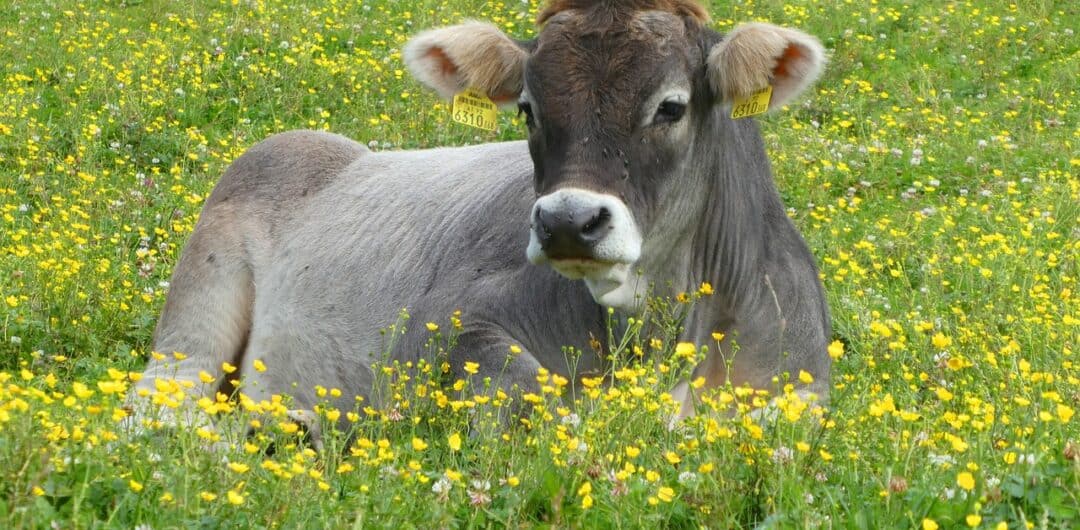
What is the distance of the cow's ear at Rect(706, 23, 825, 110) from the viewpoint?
7.01 m

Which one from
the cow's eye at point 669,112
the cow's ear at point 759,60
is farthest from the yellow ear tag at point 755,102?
the cow's eye at point 669,112

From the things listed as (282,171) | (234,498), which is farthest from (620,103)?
(282,171)

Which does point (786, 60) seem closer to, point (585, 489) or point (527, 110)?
point (527, 110)

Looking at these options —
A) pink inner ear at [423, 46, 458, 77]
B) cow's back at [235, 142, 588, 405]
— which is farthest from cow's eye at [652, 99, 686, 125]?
pink inner ear at [423, 46, 458, 77]

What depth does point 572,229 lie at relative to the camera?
6145 mm

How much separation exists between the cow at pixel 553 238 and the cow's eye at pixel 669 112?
1cm

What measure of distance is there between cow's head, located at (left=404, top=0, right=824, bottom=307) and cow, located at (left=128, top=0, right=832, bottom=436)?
1 centimetres

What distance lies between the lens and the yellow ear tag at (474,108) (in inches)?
303

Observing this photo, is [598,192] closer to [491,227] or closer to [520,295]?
[520,295]

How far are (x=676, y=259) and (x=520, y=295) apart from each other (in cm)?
84

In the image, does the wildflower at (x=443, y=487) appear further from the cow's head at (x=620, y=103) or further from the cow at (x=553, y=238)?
the cow's head at (x=620, y=103)

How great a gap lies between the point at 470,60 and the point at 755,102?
148 centimetres

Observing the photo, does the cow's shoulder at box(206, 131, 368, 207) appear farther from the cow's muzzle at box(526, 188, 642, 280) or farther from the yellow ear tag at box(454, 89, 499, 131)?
the cow's muzzle at box(526, 188, 642, 280)

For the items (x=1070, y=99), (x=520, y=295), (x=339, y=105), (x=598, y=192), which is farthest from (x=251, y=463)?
(x=1070, y=99)
